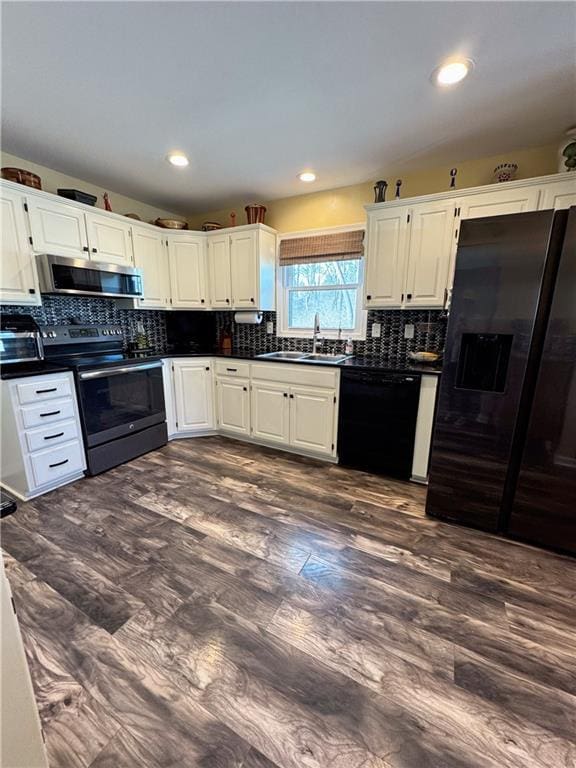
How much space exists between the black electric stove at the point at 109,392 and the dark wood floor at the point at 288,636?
1.89 feet

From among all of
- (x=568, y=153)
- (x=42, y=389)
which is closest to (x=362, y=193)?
(x=568, y=153)

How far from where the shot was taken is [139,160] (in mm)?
2584

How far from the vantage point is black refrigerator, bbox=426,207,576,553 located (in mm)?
1684

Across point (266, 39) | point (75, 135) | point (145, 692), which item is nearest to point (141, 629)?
point (145, 692)

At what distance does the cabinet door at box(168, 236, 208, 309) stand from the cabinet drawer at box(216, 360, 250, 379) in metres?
0.79

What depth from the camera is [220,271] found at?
3.46m

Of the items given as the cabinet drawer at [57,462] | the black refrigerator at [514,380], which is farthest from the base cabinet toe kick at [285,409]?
the cabinet drawer at [57,462]

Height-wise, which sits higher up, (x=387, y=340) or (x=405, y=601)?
(x=387, y=340)

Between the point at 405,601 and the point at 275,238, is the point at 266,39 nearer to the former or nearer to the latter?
the point at 275,238

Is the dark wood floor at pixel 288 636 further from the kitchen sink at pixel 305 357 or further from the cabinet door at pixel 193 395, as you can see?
the kitchen sink at pixel 305 357

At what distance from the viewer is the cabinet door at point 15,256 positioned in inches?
89.7

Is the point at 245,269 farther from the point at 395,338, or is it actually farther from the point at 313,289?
the point at 395,338

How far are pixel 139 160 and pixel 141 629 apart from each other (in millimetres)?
3195

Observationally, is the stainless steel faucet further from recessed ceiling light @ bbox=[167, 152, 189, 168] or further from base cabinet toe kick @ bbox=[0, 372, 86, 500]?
base cabinet toe kick @ bbox=[0, 372, 86, 500]
